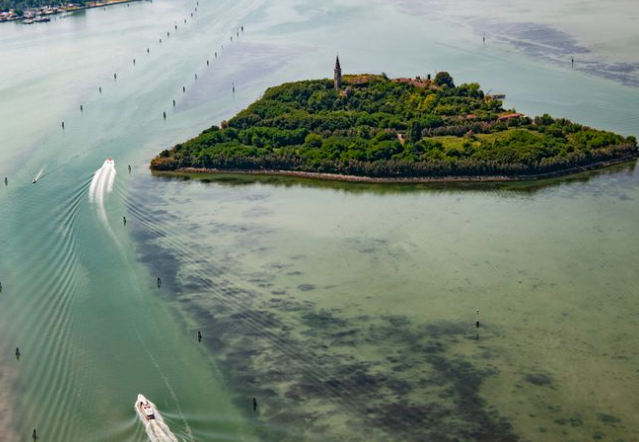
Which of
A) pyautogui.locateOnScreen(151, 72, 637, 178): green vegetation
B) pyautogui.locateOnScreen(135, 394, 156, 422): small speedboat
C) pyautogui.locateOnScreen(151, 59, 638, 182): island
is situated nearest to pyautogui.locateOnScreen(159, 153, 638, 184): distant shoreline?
pyautogui.locateOnScreen(151, 59, 638, 182): island

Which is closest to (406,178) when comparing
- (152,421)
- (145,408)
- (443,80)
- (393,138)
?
(393,138)

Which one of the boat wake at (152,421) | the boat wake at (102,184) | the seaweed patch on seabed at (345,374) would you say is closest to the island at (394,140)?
the boat wake at (102,184)

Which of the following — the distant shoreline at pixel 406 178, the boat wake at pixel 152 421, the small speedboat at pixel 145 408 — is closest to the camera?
the boat wake at pixel 152 421

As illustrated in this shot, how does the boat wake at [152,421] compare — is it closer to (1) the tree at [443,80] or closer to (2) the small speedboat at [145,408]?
(2) the small speedboat at [145,408]

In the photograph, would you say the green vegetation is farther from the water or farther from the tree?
the water

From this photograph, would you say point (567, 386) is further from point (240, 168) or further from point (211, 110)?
point (211, 110)

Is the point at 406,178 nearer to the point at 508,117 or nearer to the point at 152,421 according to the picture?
the point at 508,117

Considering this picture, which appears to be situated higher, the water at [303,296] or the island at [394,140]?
the island at [394,140]
